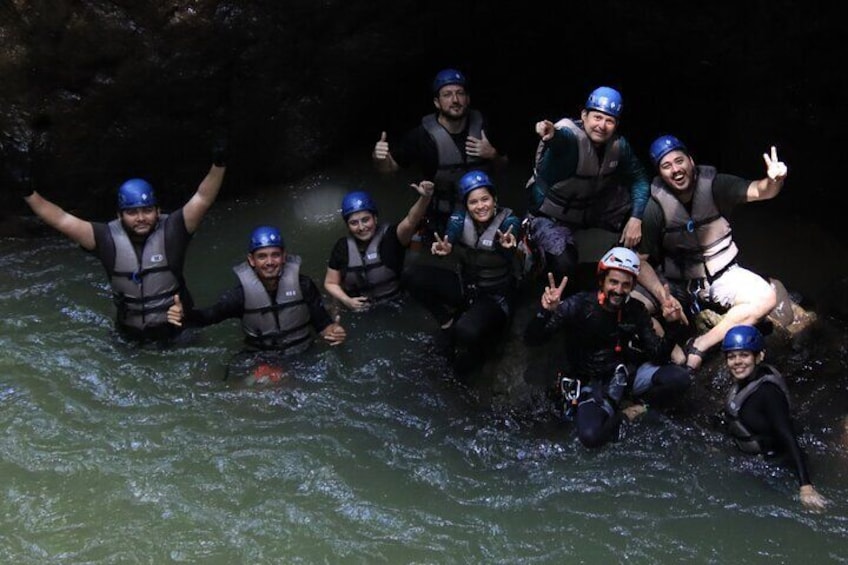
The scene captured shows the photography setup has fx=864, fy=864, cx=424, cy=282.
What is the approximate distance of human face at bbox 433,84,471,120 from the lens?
820cm

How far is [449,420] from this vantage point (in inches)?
283

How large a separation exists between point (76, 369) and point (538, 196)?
14.3 ft

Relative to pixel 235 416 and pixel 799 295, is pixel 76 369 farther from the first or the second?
pixel 799 295

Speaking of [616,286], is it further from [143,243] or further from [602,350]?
[143,243]

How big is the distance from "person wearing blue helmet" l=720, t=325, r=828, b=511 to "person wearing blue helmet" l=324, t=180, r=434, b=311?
2991mm

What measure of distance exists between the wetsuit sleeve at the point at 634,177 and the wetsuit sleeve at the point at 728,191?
0.55m

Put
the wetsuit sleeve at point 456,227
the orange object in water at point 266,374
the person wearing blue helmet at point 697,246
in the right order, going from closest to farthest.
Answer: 1. the person wearing blue helmet at point 697,246
2. the wetsuit sleeve at point 456,227
3. the orange object in water at point 266,374

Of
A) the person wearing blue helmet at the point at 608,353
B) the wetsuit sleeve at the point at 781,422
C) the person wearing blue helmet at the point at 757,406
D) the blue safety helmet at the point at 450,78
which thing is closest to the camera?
the wetsuit sleeve at the point at 781,422

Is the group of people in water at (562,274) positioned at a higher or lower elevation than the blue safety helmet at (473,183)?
lower

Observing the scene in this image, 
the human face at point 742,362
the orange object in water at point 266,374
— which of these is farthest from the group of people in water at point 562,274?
the orange object in water at point 266,374

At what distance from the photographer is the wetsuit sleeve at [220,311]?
7273mm

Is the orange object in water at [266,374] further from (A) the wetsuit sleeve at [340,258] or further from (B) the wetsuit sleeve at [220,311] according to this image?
(A) the wetsuit sleeve at [340,258]

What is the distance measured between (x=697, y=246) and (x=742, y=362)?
1282mm

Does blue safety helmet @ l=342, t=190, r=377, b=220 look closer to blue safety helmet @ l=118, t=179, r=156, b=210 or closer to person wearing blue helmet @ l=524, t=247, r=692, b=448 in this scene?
blue safety helmet @ l=118, t=179, r=156, b=210
